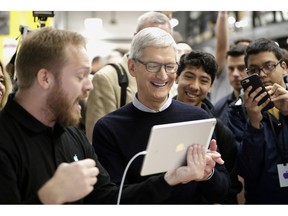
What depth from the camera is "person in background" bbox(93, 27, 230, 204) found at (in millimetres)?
2010

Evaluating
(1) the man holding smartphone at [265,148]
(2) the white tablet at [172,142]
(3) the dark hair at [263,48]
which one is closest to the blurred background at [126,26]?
(3) the dark hair at [263,48]

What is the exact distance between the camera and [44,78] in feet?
5.16

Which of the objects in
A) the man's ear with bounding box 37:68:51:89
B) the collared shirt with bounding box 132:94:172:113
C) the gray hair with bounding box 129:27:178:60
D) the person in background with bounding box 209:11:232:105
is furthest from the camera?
the person in background with bounding box 209:11:232:105

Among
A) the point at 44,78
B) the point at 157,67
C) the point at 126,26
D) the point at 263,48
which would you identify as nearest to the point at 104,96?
the point at 157,67

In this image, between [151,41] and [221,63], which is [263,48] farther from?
[221,63]

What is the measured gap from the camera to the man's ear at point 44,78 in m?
1.56

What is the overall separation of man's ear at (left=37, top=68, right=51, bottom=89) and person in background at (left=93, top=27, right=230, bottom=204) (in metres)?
0.55

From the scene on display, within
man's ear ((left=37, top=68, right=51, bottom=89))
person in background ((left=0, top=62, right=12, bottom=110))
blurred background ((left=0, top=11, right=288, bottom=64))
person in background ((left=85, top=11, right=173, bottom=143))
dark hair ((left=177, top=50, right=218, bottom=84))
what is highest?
man's ear ((left=37, top=68, right=51, bottom=89))

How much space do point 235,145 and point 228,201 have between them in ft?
1.01

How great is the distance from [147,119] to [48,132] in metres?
0.59

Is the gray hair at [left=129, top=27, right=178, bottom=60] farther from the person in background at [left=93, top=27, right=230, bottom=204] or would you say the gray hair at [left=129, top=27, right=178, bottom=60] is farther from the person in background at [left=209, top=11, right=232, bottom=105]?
the person in background at [left=209, top=11, right=232, bottom=105]

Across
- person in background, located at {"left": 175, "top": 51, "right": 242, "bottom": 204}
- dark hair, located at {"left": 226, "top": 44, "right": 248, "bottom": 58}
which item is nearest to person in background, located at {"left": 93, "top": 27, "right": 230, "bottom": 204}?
person in background, located at {"left": 175, "top": 51, "right": 242, "bottom": 204}

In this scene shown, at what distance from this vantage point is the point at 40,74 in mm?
1561

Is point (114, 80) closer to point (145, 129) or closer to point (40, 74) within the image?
point (145, 129)
